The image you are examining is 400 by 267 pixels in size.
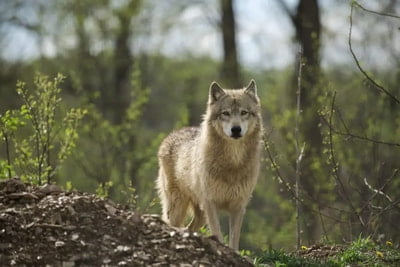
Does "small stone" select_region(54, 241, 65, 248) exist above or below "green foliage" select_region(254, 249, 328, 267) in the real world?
above

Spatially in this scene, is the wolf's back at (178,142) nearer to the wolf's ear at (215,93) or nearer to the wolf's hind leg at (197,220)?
the wolf's ear at (215,93)

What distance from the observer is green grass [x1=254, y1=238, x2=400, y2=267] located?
7.85 metres

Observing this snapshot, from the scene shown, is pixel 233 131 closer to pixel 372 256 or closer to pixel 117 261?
pixel 372 256

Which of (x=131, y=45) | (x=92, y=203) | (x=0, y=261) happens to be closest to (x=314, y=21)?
(x=131, y=45)

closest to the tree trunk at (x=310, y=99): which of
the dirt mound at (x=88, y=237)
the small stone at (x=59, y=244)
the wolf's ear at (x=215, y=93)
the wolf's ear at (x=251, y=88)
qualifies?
the wolf's ear at (x=251, y=88)

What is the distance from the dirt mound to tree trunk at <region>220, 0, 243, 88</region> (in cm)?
1342

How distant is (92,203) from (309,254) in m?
2.76

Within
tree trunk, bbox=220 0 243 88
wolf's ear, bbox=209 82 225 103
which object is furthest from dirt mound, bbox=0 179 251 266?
tree trunk, bbox=220 0 243 88

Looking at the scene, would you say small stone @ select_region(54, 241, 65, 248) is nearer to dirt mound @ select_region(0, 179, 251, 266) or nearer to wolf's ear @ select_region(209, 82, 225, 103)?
dirt mound @ select_region(0, 179, 251, 266)

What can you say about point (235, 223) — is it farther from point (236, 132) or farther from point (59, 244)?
point (59, 244)

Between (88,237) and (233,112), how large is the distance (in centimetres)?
327

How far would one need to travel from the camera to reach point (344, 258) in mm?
8008

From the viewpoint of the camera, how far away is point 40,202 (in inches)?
297

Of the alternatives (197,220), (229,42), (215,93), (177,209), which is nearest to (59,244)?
(215,93)
